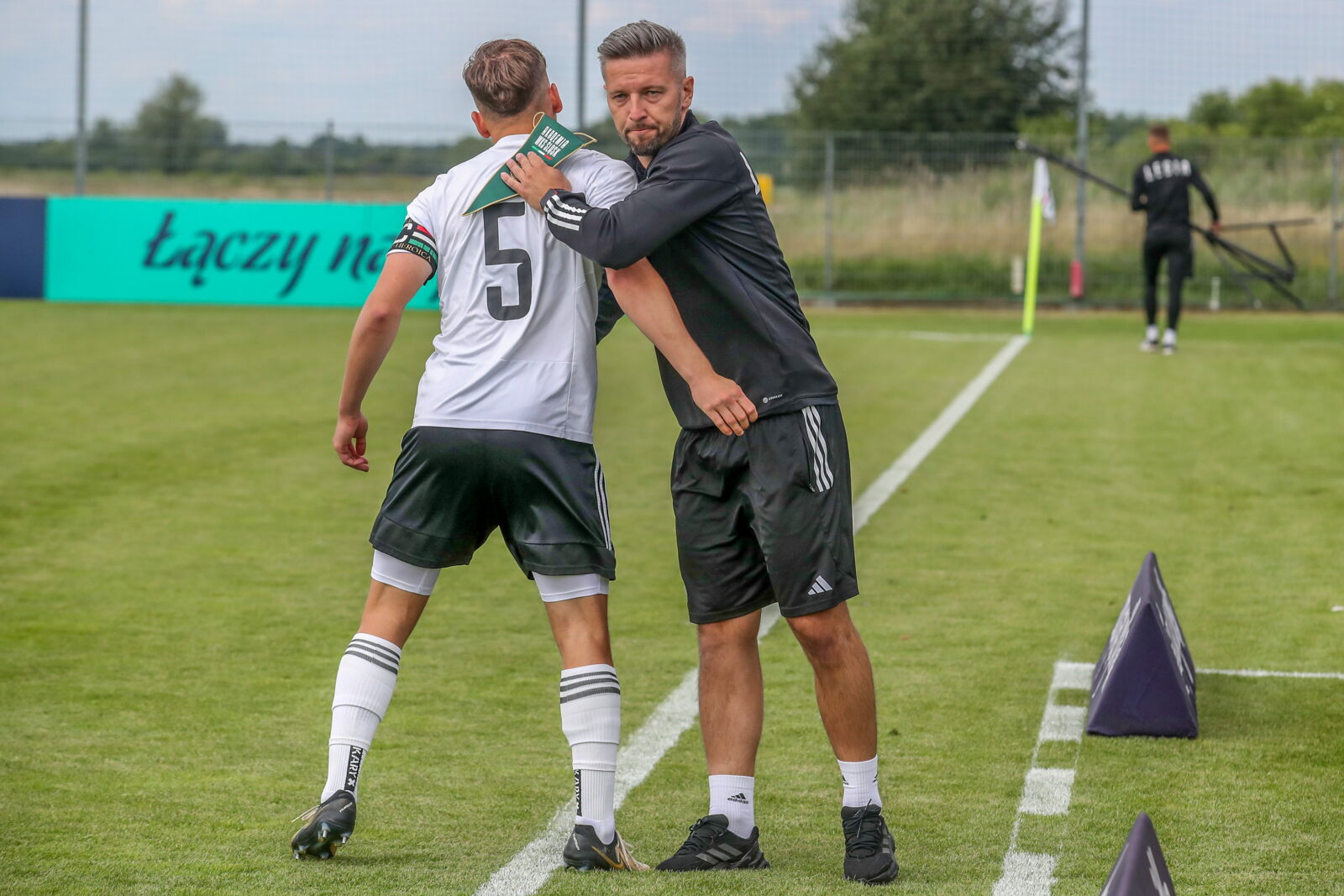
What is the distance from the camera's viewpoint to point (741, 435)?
360 cm

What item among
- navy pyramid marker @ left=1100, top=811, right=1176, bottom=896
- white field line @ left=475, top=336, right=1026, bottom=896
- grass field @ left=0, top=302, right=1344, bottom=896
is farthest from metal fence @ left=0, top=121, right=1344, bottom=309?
navy pyramid marker @ left=1100, top=811, right=1176, bottom=896

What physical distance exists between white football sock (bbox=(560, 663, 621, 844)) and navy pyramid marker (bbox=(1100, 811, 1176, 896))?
48.0 inches

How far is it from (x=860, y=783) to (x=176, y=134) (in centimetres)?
2252

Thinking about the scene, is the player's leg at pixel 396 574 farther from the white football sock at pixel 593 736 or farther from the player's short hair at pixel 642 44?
the player's short hair at pixel 642 44

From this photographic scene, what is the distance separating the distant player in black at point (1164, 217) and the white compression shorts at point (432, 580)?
13.6 metres

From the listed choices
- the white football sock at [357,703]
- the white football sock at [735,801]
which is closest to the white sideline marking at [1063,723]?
the white football sock at [735,801]

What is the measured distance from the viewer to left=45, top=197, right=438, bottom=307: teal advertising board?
1992cm

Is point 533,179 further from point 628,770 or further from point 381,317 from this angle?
point 628,770

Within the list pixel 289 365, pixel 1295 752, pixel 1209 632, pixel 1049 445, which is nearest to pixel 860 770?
pixel 1295 752

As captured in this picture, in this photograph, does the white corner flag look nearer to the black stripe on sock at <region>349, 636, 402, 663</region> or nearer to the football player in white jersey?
the football player in white jersey

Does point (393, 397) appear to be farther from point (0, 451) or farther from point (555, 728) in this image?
point (555, 728)

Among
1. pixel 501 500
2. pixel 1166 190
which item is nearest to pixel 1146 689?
pixel 501 500

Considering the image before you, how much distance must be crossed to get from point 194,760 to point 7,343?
39.9ft

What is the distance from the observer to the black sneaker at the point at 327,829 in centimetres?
355
